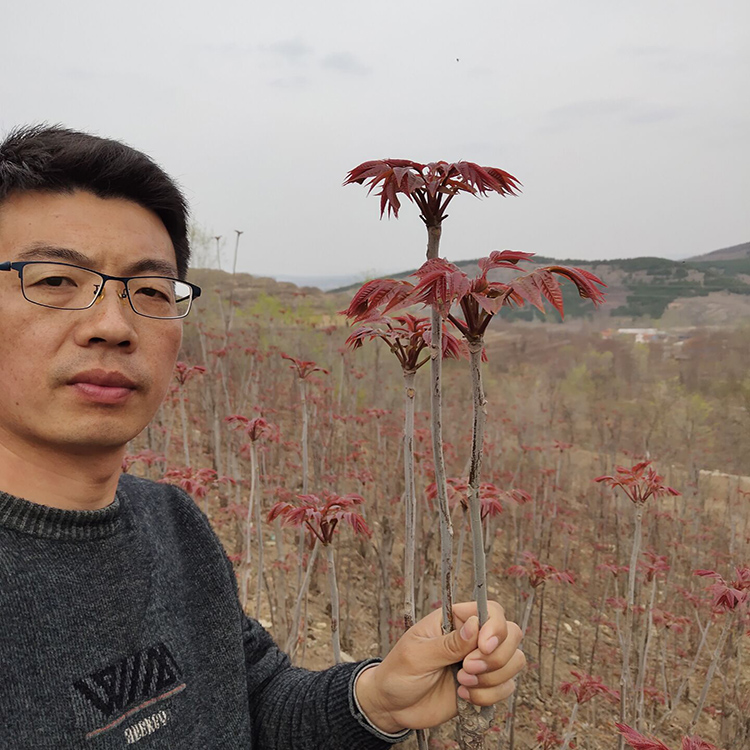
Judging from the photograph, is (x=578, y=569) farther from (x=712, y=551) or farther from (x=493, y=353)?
(x=493, y=353)

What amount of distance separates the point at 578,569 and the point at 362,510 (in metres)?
3.11

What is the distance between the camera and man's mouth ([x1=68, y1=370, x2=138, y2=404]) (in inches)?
39.3

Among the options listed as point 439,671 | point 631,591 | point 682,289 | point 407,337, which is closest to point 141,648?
point 439,671

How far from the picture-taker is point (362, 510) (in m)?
4.48

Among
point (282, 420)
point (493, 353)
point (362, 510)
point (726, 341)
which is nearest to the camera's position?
point (362, 510)

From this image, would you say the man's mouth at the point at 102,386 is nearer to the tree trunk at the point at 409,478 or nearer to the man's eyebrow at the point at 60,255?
the man's eyebrow at the point at 60,255

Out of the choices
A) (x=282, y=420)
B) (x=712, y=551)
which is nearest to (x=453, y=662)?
(x=712, y=551)

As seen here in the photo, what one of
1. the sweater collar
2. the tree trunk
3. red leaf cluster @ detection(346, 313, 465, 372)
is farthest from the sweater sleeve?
red leaf cluster @ detection(346, 313, 465, 372)

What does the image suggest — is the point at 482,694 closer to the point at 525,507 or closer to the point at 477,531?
the point at 477,531

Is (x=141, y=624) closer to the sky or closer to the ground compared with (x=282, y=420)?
closer to the sky

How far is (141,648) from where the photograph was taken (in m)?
1.10

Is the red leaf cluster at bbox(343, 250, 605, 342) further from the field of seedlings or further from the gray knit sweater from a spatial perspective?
the gray knit sweater

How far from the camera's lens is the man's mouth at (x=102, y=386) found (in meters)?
1.00

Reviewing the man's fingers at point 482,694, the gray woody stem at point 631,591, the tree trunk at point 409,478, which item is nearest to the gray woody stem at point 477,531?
the man's fingers at point 482,694
